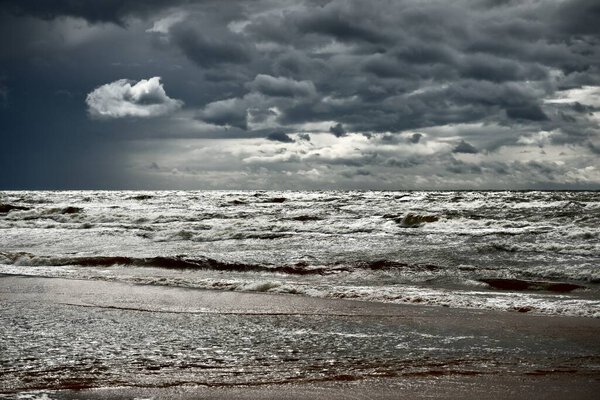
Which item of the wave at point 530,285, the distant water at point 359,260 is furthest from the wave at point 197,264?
the wave at point 530,285

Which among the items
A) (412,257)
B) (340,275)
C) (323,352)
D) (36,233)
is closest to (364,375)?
(323,352)

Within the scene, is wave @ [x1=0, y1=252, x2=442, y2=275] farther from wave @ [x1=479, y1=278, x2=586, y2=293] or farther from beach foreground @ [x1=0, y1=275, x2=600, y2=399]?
beach foreground @ [x1=0, y1=275, x2=600, y2=399]

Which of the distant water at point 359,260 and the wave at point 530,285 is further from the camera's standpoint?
the wave at point 530,285

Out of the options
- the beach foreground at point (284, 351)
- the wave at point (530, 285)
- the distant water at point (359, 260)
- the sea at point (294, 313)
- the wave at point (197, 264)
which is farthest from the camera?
the wave at point (197, 264)

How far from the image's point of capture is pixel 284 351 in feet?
14.1

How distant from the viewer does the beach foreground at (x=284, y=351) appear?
3410 millimetres

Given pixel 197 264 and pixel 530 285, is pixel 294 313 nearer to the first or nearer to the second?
pixel 530 285

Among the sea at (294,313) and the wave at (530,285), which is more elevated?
the sea at (294,313)

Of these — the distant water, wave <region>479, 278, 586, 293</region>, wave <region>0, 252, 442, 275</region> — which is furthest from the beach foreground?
wave <region>0, 252, 442, 275</region>

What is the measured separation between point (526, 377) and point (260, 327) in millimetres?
2441

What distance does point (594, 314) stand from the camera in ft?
21.3

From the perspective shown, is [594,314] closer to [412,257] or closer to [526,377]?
[526,377]

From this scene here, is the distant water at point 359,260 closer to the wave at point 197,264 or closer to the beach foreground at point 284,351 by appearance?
the wave at point 197,264

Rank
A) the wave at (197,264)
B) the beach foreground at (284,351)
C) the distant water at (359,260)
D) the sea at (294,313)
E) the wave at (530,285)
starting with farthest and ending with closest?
the wave at (197,264)
the wave at (530,285)
the distant water at (359,260)
the sea at (294,313)
the beach foreground at (284,351)
